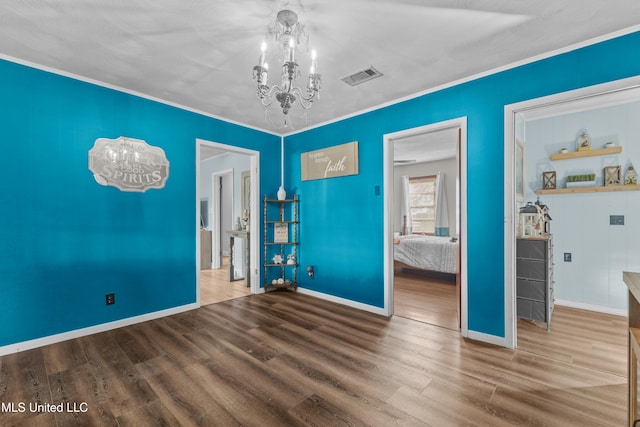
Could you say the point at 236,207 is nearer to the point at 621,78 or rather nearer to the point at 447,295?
the point at 447,295

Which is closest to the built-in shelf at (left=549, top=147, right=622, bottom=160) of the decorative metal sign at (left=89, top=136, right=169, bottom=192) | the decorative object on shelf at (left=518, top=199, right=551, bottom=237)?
the decorative object on shelf at (left=518, top=199, right=551, bottom=237)

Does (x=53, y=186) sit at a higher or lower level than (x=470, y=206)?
higher

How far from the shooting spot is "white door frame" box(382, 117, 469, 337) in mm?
2875

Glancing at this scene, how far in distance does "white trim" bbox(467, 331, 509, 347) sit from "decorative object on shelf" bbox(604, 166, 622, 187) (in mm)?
2469

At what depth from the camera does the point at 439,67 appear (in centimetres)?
266

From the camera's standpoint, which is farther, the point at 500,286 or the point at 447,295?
the point at 447,295

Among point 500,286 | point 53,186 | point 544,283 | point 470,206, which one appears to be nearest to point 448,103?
point 470,206

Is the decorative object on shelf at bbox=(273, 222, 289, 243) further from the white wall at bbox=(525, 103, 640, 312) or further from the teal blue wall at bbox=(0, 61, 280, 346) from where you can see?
the white wall at bbox=(525, 103, 640, 312)

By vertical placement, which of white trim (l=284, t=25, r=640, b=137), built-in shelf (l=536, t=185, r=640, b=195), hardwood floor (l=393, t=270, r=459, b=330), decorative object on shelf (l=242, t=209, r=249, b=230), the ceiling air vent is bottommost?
hardwood floor (l=393, t=270, r=459, b=330)

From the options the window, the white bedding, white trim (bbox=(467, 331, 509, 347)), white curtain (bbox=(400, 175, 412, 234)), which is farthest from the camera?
white curtain (bbox=(400, 175, 412, 234))

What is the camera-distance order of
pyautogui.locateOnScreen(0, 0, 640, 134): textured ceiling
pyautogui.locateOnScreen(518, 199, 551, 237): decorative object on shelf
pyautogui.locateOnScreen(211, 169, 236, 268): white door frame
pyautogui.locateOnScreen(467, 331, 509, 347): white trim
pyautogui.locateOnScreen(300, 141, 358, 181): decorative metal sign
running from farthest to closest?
pyautogui.locateOnScreen(211, 169, 236, 268): white door frame
pyautogui.locateOnScreen(300, 141, 358, 181): decorative metal sign
pyautogui.locateOnScreen(518, 199, 551, 237): decorative object on shelf
pyautogui.locateOnScreen(467, 331, 509, 347): white trim
pyautogui.locateOnScreen(0, 0, 640, 134): textured ceiling

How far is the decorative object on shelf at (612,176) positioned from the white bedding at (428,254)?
6.83 ft

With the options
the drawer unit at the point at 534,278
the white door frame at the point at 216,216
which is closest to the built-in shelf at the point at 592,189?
the drawer unit at the point at 534,278

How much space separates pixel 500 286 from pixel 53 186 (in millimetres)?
4256
